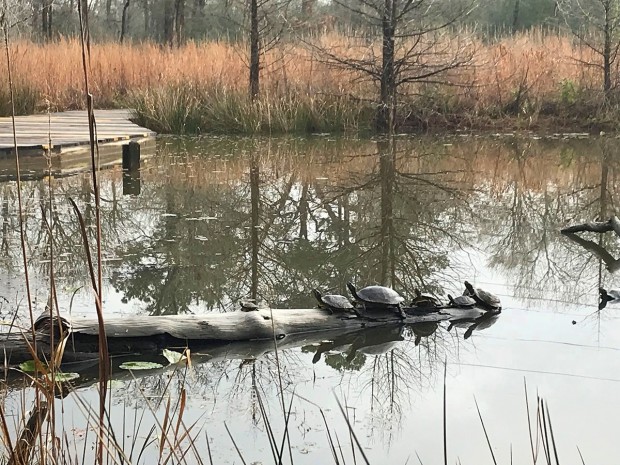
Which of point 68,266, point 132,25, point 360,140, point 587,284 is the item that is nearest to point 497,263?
point 587,284

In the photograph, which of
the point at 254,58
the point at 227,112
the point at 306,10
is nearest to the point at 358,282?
the point at 227,112

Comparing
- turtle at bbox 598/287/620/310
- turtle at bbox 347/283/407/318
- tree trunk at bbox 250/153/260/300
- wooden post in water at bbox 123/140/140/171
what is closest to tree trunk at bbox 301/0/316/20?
tree trunk at bbox 250/153/260/300

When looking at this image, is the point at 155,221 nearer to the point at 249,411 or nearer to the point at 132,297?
the point at 132,297

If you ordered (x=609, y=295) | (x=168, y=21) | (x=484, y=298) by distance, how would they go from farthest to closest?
(x=168, y=21), (x=609, y=295), (x=484, y=298)

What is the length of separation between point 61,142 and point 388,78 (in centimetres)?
586

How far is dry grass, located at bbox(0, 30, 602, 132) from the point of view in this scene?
11.9 meters

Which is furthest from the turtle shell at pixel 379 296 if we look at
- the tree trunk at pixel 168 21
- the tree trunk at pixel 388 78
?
the tree trunk at pixel 168 21

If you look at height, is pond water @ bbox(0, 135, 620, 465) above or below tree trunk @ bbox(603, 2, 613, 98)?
below

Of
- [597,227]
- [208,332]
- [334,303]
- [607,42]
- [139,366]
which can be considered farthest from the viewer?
[607,42]

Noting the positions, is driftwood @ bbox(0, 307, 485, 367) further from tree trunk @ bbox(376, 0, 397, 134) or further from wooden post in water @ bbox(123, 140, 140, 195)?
tree trunk @ bbox(376, 0, 397, 134)

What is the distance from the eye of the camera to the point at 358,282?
14.2 ft

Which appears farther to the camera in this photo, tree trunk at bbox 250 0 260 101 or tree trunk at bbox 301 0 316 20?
tree trunk at bbox 301 0 316 20

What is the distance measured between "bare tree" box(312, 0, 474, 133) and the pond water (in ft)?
10.7

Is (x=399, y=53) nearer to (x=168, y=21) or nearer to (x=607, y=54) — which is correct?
(x=607, y=54)
